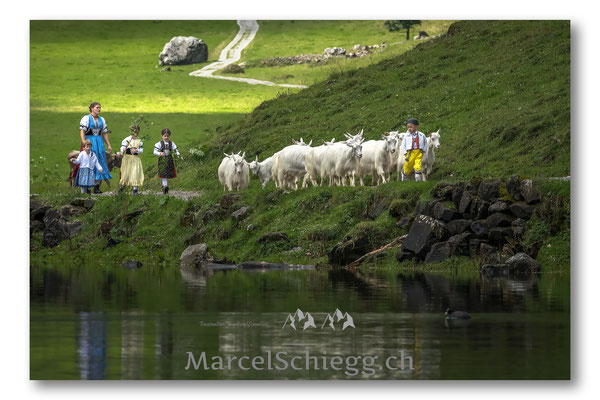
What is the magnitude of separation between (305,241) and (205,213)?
9.74 ft

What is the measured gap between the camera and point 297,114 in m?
29.2

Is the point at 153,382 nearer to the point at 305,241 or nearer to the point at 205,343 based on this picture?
the point at 205,343

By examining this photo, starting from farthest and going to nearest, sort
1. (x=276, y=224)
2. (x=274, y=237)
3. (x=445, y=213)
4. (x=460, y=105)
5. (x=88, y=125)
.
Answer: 1. (x=460, y=105)
2. (x=276, y=224)
3. (x=274, y=237)
4. (x=88, y=125)
5. (x=445, y=213)

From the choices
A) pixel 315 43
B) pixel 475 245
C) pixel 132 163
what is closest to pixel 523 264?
pixel 475 245

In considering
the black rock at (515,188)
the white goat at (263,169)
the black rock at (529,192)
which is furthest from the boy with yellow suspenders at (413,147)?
the white goat at (263,169)

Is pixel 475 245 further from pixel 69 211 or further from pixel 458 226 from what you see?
pixel 69 211

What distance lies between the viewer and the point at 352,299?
692 inches

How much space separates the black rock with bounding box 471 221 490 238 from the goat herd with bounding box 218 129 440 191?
416 cm

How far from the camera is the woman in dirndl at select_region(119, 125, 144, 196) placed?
2520cm

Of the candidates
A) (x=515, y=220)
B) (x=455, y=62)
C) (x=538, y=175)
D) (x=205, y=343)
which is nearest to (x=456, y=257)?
(x=515, y=220)

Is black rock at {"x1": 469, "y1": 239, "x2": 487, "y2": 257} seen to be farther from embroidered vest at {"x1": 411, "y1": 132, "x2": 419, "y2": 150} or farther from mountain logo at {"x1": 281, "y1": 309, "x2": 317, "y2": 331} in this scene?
mountain logo at {"x1": 281, "y1": 309, "x2": 317, "y2": 331}

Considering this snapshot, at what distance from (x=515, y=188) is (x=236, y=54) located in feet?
19.9

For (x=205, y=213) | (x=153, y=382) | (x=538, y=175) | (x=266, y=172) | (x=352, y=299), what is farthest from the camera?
(x=266, y=172)

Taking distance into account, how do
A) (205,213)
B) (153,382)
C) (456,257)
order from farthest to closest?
(205,213), (456,257), (153,382)
